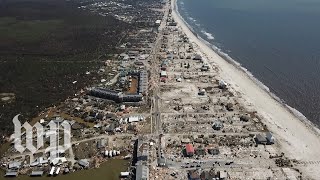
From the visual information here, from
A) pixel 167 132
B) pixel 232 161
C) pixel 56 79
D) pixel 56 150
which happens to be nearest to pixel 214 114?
pixel 167 132

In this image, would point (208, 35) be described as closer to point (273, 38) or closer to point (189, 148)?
point (273, 38)

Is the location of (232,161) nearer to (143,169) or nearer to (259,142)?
(259,142)

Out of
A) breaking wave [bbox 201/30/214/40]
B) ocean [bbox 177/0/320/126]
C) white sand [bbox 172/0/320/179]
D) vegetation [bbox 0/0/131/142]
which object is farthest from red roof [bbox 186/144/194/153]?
breaking wave [bbox 201/30/214/40]

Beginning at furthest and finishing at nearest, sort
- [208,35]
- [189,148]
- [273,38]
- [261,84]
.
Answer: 1. [208,35]
2. [273,38]
3. [261,84]
4. [189,148]

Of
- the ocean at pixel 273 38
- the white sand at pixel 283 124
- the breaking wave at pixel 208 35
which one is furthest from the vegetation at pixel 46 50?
the ocean at pixel 273 38

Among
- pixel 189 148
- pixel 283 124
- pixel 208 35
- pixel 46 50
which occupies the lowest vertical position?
pixel 189 148

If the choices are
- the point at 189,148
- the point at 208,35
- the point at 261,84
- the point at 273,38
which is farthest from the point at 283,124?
the point at 208,35

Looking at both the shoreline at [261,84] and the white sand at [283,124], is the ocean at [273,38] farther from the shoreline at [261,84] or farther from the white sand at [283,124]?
the white sand at [283,124]
